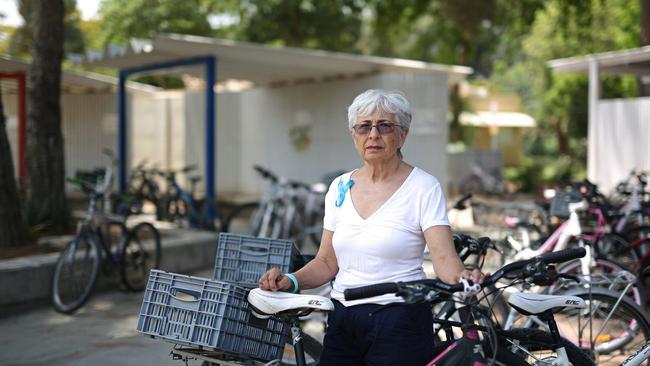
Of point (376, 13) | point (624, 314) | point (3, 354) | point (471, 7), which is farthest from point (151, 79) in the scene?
point (624, 314)

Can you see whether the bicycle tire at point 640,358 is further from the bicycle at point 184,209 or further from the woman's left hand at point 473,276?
the bicycle at point 184,209

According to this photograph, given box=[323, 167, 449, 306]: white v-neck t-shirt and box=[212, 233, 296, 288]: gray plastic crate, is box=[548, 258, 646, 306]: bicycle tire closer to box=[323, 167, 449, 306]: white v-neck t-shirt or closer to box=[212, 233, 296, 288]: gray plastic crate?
box=[212, 233, 296, 288]: gray plastic crate

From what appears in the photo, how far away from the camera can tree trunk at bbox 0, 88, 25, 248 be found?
7.54 metres

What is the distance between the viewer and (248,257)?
12.3 feet

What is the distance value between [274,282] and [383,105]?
0.78m

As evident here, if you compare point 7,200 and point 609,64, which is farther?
point 609,64

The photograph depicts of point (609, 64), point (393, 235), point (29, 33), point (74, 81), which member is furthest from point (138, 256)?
point (29, 33)

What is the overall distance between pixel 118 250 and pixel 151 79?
17.8 meters

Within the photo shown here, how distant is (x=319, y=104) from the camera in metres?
14.4

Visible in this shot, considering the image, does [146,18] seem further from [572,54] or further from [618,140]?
[572,54]

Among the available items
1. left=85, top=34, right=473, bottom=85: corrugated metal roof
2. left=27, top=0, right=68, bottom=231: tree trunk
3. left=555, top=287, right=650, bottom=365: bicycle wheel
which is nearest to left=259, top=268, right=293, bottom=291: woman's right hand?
left=555, top=287, right=650, bottom=365: bicycle wheel

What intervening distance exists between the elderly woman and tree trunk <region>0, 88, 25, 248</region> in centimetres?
549

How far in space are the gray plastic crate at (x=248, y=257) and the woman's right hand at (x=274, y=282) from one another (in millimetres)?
747

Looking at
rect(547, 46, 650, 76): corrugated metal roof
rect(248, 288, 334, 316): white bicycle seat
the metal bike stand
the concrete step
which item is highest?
rect(547, 46, 650, 76): corrugated metal roof
